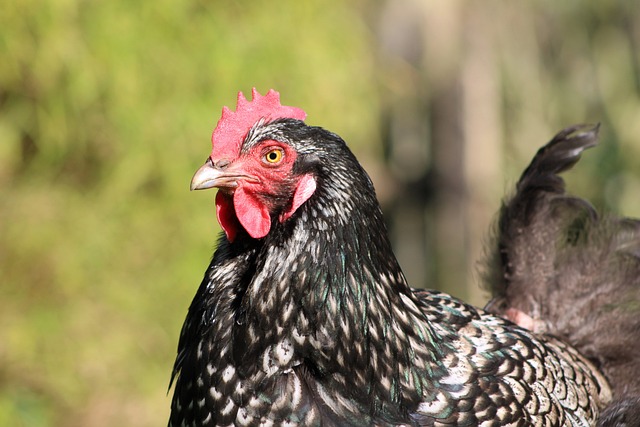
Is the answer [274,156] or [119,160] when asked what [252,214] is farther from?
[119,160]

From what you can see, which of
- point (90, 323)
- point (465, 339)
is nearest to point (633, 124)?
point (90, 323)

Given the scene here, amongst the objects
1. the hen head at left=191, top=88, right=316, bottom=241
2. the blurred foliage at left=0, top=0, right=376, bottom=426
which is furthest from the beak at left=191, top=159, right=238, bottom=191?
the blurred foliage at left=0, top=0, right=376, bottom=426

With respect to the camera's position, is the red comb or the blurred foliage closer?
the red comb

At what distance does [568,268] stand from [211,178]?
76.1 inches

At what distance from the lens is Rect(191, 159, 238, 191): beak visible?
2.61 m

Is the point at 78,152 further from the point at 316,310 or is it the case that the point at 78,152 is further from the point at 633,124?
the point at 633,124

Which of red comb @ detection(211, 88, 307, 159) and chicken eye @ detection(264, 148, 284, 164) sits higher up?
red comb @ detection(211, 88, 307, 159)

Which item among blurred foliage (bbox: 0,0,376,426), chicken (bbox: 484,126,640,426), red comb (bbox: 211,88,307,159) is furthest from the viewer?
blurred foliage (bbox: 0,0,376,426)

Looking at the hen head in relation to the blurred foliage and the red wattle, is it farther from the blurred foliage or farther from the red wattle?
the blurred foliage

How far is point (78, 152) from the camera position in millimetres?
5867

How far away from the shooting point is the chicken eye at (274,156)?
266cm

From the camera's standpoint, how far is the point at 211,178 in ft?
8.69

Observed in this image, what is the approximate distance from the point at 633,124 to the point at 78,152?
27.4ft

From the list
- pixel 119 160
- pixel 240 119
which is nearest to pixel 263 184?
pixel 240 119
